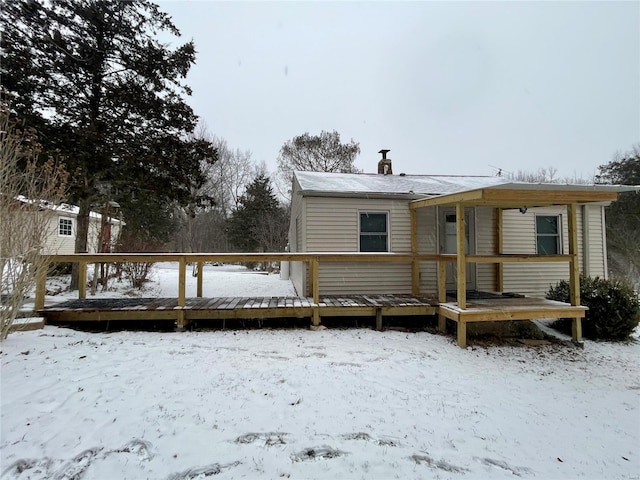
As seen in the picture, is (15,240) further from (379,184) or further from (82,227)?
(379,184)

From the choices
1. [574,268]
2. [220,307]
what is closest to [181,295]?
[220,307]

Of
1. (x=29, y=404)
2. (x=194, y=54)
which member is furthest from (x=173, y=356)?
(x=194, y=54)

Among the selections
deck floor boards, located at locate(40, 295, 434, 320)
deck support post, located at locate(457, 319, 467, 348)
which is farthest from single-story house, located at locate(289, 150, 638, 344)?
deck support post, located at locate(457, 319, 467, 348)

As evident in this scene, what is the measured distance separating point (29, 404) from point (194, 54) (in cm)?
1039

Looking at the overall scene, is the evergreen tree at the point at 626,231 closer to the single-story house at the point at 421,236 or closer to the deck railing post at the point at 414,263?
the single-story house at the point at 421,236

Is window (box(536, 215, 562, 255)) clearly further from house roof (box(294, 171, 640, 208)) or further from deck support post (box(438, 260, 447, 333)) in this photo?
deck support post (box(438, 260, 447, 333))

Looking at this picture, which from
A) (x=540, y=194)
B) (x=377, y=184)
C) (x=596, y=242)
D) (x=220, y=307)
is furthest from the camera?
(x=596, y=242)

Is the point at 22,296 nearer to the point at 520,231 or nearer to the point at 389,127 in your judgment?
the point at 520,231

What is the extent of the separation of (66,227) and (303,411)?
68.2 ft

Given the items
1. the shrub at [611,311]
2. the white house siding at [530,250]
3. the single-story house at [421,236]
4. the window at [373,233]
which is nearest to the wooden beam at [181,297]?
the single-story house at [421,236]

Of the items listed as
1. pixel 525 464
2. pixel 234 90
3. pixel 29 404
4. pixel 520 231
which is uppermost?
pixel 234 90

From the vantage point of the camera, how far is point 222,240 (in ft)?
94.6

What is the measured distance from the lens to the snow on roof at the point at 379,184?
25.6ft

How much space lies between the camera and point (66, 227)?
18.2 m
